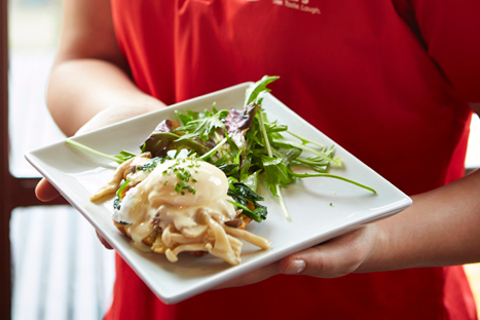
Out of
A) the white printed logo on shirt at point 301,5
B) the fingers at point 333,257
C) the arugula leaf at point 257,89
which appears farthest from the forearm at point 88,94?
the fingers at point 333,257

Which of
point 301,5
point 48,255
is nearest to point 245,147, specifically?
point 301,5

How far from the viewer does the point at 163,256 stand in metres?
0.93

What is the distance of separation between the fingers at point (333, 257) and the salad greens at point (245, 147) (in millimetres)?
129

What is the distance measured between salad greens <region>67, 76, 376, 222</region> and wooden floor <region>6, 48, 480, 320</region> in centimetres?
168

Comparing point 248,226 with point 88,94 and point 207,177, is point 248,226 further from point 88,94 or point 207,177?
point 88,94

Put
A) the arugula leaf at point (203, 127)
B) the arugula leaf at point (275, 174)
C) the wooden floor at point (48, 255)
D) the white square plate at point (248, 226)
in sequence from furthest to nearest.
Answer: the wooden floor at point (48, 255) → the arugula leaf at point (203, 127) → the arugula leaf at point (275, 174) → the white square plate at point (248, 226)

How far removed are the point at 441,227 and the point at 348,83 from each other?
431 millimetres

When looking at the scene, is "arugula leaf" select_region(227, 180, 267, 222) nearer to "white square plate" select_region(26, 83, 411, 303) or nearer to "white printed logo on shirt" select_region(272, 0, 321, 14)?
"white square plate" select_region(26, 83, 411, 303)

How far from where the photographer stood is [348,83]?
132cm

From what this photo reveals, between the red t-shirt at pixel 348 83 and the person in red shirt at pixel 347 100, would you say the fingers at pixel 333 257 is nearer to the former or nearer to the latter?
the person in red shirt at pixel 347 100

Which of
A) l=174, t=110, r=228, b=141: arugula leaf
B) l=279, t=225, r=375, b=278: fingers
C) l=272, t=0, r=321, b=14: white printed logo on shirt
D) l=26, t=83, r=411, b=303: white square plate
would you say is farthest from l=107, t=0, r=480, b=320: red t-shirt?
l=279, t=225, r=375, b=278: fingers

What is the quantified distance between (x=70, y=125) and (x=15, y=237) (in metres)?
2.08

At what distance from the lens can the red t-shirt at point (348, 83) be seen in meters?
1.23

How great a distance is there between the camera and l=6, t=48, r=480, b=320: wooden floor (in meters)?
3.03
